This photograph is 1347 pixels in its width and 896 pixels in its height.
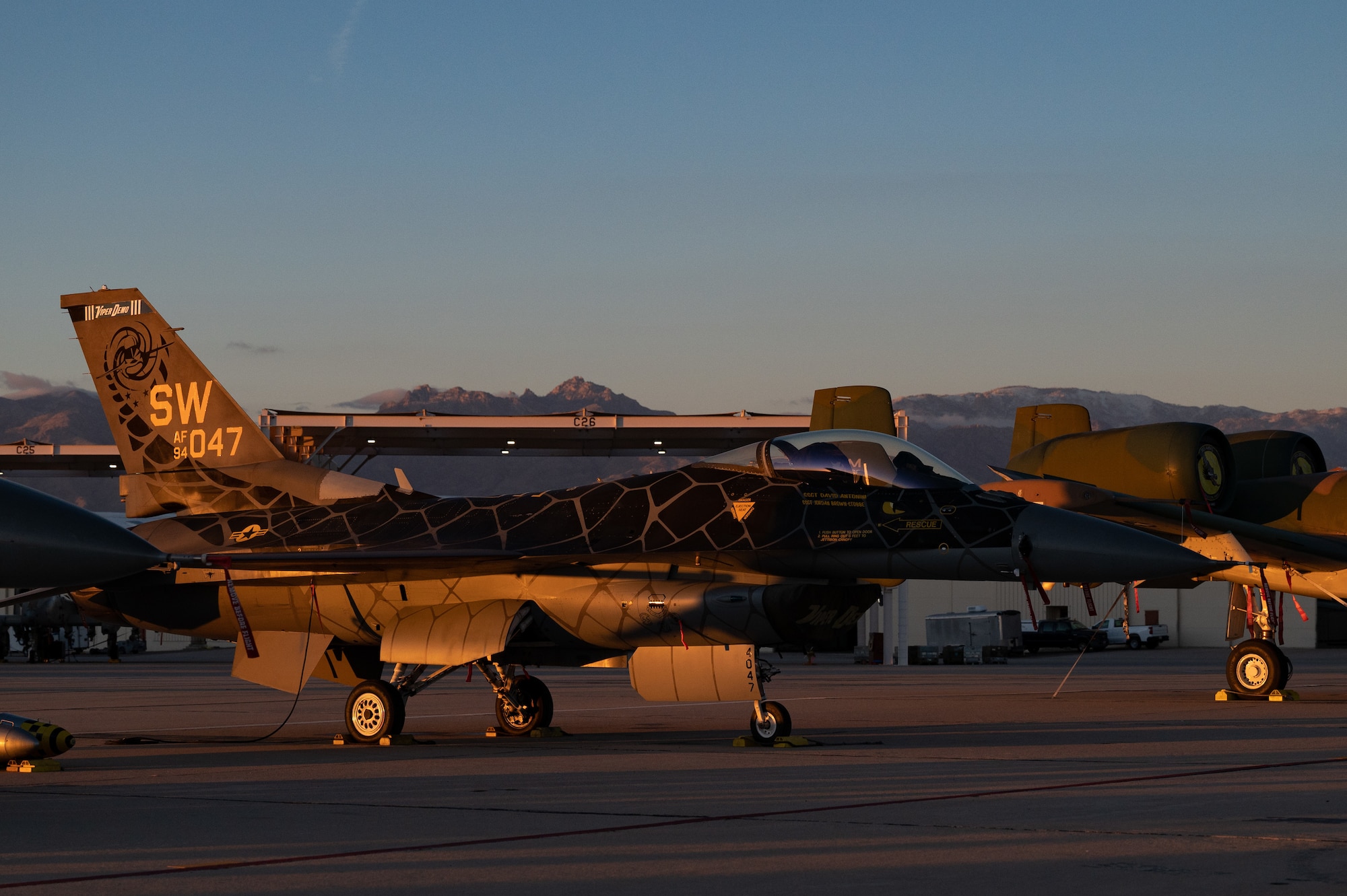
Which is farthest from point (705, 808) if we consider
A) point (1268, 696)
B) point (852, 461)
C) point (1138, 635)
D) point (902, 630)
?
point (1138, 635)

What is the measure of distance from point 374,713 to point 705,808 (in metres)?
6.23

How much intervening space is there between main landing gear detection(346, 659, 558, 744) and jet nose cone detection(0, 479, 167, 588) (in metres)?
4.46

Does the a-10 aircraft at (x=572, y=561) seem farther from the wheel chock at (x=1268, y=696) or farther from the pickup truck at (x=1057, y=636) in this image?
the pickup truck at (x=1057, y=636)

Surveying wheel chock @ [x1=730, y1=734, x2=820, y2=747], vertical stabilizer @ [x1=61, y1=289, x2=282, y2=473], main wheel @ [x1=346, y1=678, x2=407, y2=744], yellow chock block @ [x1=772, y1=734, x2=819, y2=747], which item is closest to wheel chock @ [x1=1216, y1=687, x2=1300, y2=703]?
wheel chock @ [x1=730, y1=734, x2=820, y2=747]

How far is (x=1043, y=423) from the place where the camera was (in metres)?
24.4

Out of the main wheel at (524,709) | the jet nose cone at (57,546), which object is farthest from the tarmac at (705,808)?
the jet nose cone at (57,546)

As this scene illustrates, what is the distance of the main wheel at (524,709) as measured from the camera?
15.1 m

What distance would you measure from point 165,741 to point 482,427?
2622cm

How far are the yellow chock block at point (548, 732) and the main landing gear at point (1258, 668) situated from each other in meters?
10.1

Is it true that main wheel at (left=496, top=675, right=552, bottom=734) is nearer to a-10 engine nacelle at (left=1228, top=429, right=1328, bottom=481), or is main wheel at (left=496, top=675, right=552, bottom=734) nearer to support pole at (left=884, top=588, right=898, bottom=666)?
a-10 engine nacelle at (left=1228, top=429, right=1328, bottom=481)

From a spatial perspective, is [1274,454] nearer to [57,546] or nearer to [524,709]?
[524,709]

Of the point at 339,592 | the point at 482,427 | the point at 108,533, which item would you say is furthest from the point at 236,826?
the point at 482,427

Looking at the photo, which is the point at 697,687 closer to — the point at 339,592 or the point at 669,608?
the point at 669,608

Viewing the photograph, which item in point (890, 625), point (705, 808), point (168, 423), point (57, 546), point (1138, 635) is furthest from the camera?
point (1138, 635)
